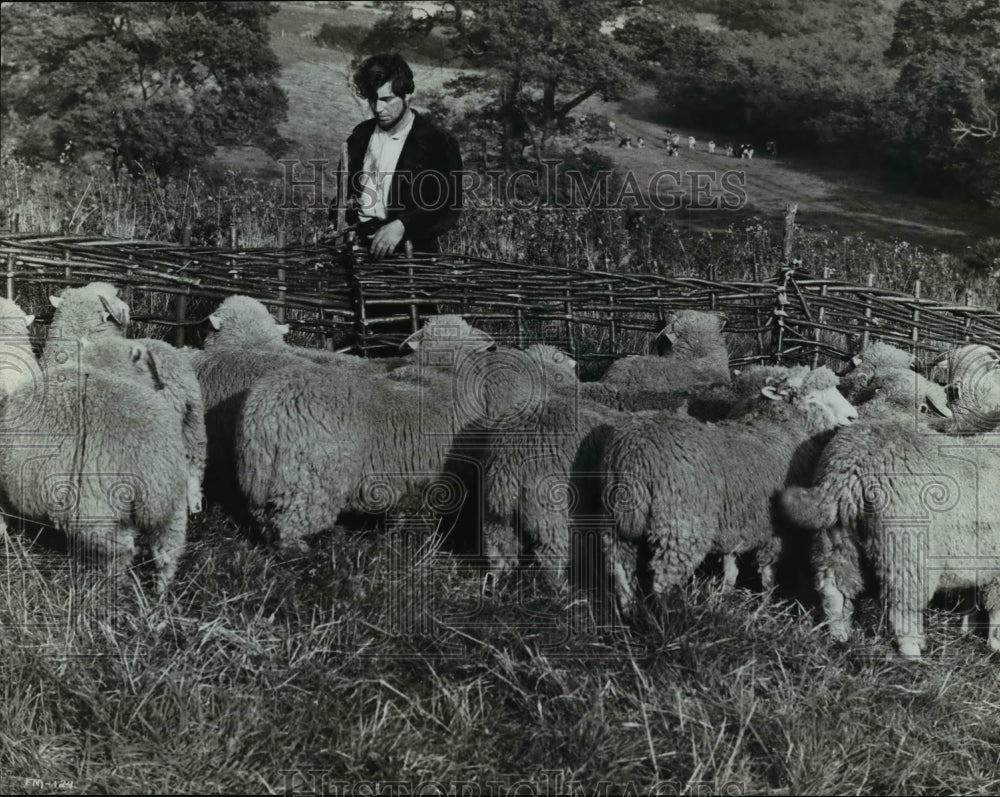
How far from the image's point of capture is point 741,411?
21.6 ft

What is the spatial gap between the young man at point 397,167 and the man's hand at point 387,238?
143 millimetres

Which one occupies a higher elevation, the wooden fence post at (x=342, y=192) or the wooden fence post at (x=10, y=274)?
the wooden fence post at (x=342, y=192)

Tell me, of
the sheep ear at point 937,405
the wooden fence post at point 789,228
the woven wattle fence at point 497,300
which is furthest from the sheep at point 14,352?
the wooden fence post at point 789,228

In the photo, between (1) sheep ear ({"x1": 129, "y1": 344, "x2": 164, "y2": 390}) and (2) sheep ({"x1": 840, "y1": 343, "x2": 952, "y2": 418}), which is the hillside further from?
Answer: (1) sheep ear ({"x1": 129, "y1": 344, "x2": 164, "y2": 390})

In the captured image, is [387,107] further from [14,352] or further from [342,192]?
[14,352]

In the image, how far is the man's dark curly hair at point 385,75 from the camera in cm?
929

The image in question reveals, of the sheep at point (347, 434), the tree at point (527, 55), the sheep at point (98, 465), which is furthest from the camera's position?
the tree at point (527, 55)

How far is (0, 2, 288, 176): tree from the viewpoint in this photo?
11805 millimetres

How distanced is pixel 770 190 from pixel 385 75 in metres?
4.32

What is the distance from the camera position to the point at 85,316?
629 cm

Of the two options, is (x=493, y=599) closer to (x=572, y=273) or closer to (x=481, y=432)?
(x=481, y=432)

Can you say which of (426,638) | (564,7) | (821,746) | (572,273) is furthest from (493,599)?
(564,7)

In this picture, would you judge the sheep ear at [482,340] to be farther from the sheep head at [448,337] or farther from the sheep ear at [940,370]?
the sheep ear at [940,370]

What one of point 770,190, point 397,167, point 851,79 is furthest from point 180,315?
point 851,79
